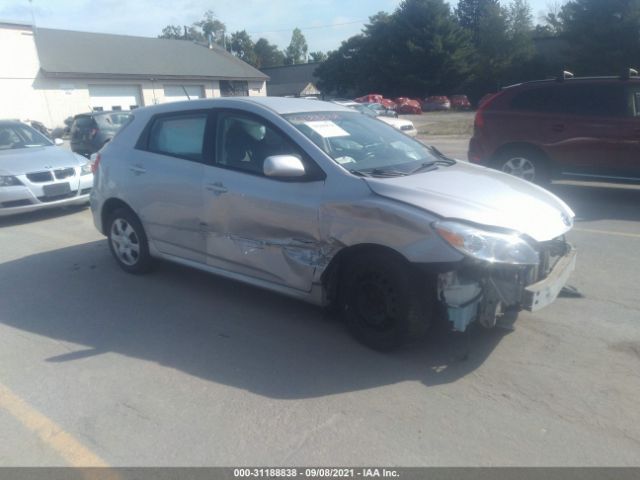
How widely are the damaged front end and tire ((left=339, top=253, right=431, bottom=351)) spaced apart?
6.9 inches

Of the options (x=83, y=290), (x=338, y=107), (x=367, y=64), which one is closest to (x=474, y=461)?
(x=338, y=107)

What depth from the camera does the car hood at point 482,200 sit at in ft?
12.6

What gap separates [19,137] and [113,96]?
3138 centimetres

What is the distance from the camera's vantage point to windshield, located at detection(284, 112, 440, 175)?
4.48 m

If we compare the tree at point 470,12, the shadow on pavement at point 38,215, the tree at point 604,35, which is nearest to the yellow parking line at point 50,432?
the shadow on pavement at point 38,215

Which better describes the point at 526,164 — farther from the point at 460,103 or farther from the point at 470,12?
the point at 470,12

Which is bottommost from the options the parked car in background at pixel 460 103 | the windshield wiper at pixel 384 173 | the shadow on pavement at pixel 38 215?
the parked car in background at pixel 460 103

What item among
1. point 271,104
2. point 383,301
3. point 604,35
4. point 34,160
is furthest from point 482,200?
point 604,35

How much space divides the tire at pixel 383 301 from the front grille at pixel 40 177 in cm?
662

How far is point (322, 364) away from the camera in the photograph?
4.05 m

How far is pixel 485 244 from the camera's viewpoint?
3.65m

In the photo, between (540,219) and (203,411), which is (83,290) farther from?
(540,219)

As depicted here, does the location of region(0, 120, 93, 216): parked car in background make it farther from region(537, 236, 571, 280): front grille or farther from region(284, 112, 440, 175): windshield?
region(537, 236, 571, 280): front grille

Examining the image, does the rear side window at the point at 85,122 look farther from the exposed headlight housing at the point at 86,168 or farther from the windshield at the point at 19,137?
the exposed headlight housing at the point at 86,168
